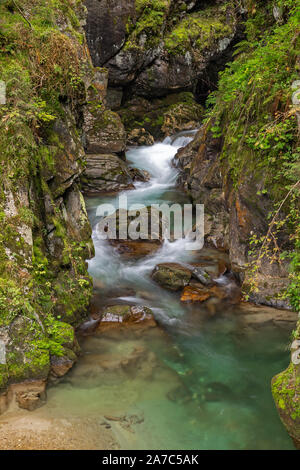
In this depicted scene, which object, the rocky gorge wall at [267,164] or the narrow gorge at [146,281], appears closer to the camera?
the narrow gorge at [146,281]

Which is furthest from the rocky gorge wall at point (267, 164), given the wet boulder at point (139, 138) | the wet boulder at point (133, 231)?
the wet boulder at point (139, 138)

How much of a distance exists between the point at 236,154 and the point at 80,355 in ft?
15.9

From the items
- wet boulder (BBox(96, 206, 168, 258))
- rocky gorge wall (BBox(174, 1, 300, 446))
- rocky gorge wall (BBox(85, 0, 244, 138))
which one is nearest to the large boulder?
rocky gorge wall (BBox(85, 0, 244, 138))

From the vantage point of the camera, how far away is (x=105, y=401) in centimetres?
425

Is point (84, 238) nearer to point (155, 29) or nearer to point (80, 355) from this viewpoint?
point (80, 355)

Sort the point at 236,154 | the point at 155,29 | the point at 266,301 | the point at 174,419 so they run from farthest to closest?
1. the point at 155,29
2. the point at 236,154
3. the point at 266,301
4. the point at 174,419

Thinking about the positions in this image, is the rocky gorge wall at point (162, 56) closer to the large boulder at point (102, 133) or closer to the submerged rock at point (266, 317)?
the large boulder at point (102, 133)

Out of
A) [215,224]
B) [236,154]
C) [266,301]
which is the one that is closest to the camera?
[266,301]

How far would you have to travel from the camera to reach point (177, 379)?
16.0 ft

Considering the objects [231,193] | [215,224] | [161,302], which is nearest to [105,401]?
[161,302]

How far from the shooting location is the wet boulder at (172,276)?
7422mm

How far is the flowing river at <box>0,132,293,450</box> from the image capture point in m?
3.89

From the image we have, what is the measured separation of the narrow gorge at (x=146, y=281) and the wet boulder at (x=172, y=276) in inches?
1.9

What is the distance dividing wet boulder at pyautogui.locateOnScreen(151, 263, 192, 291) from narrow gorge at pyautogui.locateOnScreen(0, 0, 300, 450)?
0.16ft
